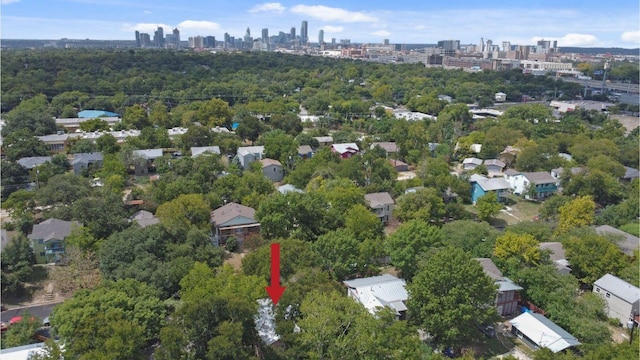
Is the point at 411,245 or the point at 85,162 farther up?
the point at 85,162

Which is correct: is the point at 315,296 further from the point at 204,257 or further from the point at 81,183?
the point at 81,183

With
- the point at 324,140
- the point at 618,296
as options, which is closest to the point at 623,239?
the point at 618,296

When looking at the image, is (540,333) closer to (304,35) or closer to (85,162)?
(85,162)

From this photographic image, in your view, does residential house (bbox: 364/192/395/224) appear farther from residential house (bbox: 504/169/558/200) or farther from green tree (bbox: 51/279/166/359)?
green tree (bbox: 51/279/166/359)

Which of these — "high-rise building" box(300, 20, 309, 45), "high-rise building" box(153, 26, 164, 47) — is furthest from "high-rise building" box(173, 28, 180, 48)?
"high-rise building" box(300, 20, 309, 45)

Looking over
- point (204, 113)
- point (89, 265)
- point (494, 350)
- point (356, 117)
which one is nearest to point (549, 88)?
point (356, 117)
